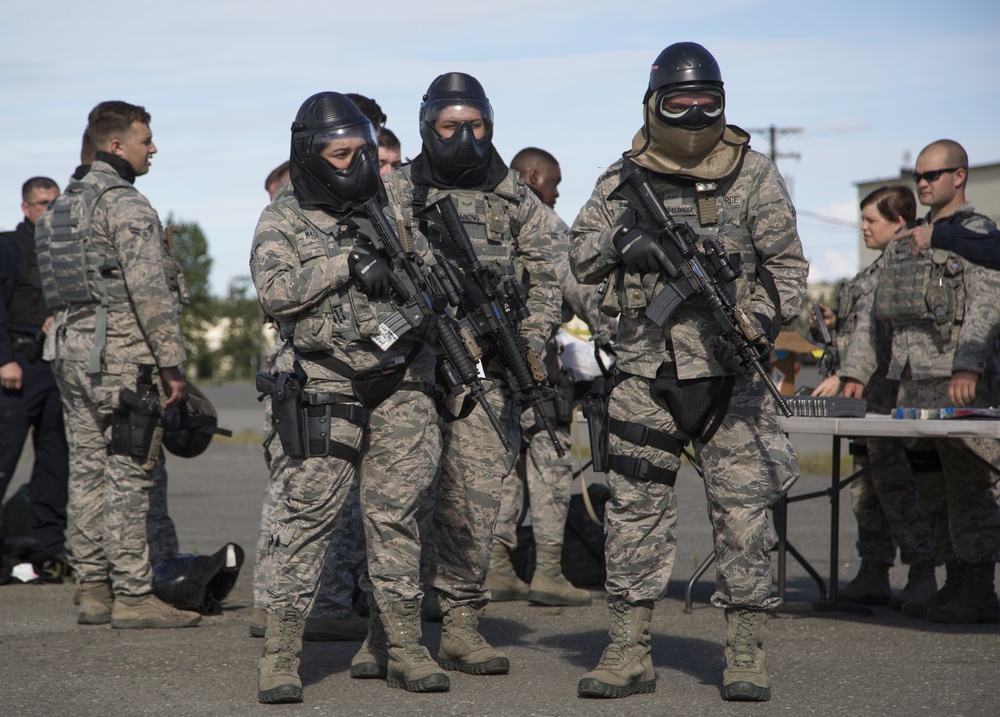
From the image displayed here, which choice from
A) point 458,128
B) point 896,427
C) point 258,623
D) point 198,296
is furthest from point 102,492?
point 198,296

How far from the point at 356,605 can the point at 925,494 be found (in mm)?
3244

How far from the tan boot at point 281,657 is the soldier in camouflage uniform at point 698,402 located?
1126mm

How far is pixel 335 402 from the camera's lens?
14.8 feet

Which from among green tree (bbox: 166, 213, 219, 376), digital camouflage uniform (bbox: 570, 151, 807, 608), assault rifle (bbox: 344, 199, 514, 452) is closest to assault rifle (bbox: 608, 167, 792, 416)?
digital camouflage uniform (bbox: 570, 151, 807, 608)

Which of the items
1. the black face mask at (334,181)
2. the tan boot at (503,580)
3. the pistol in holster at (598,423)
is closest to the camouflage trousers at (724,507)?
the pistol in holster at (598,423)

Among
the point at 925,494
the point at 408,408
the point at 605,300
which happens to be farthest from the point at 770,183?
the point at 925,494

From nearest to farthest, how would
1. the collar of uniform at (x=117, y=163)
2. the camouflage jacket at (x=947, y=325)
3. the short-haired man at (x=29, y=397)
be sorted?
the camouflage jacket at (x=947, y=325) → the collar of uniform at (x=117, y=163) → the short-haired man at (x=29, y=397)

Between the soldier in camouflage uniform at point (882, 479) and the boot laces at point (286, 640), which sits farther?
→ the soldier in camouflage uniform at point (882, 479)

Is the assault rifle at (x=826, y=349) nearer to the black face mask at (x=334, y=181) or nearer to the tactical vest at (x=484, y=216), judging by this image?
the tactical vest at (x=484, y=216)

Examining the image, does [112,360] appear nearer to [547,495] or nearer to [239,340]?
[547,495]

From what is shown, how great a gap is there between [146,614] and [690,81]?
12.7 ft

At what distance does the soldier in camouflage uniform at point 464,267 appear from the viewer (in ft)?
16.3

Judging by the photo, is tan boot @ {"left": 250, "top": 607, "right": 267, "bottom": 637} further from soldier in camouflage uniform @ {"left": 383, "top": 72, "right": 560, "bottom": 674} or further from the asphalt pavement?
soldier in camouflage uniform @ {"left": 383, "top": 72, "right": 560, "bottom": 674}

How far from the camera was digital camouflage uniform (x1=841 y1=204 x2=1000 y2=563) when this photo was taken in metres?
5.95
